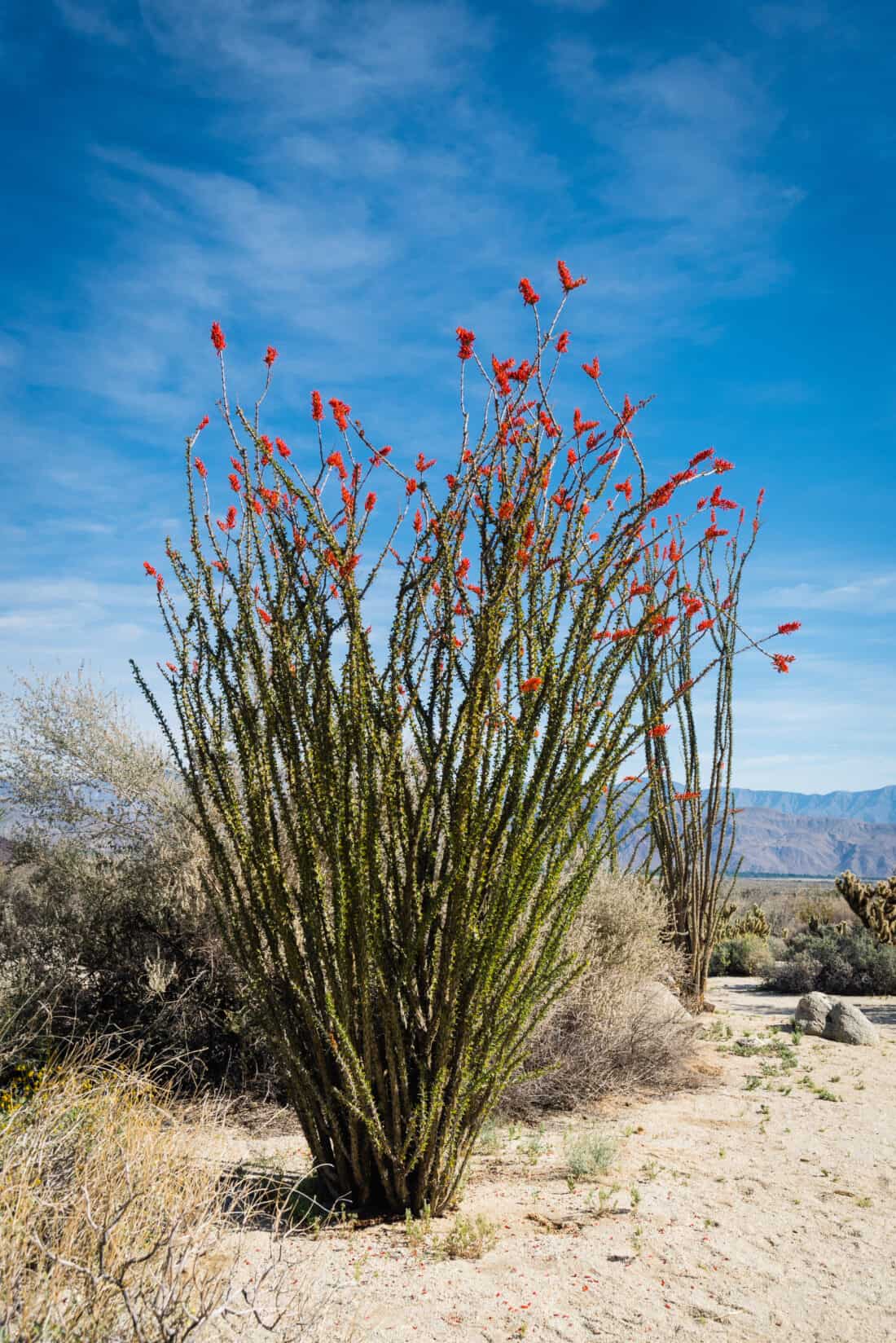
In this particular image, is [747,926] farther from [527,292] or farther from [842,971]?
[527,292]

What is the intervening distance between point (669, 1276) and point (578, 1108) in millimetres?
2376

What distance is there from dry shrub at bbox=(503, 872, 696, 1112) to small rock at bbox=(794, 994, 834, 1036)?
182 cm

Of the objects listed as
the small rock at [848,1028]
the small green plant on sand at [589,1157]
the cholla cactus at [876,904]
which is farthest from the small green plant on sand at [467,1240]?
the cholla cactus at [876,904]

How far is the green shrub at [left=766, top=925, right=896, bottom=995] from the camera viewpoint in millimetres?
11352

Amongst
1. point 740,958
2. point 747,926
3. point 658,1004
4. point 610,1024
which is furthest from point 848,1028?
point 747,926

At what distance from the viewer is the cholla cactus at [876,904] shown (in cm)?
1269

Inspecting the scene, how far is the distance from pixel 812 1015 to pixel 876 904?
5485 millimetres

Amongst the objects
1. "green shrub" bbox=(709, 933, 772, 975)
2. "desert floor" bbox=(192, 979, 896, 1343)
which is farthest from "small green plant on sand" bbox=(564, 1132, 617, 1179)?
"green shrub" bbox=(709, 933, 772, 975)

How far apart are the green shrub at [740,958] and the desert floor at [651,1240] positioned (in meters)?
7.63

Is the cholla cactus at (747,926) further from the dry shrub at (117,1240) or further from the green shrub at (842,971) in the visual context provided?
the dry shrub at (117,1240)

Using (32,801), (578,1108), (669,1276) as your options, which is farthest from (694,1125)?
(32,801)

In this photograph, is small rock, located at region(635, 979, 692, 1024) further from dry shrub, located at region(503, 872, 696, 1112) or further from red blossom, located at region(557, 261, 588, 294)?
red blossom, located at region(557, 261, 588, 294)

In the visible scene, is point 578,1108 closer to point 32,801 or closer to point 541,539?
point 541,539

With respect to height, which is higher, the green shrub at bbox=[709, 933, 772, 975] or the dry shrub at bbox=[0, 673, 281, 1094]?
the dry shrub at bbox=[0, 673, 281, 1094]
